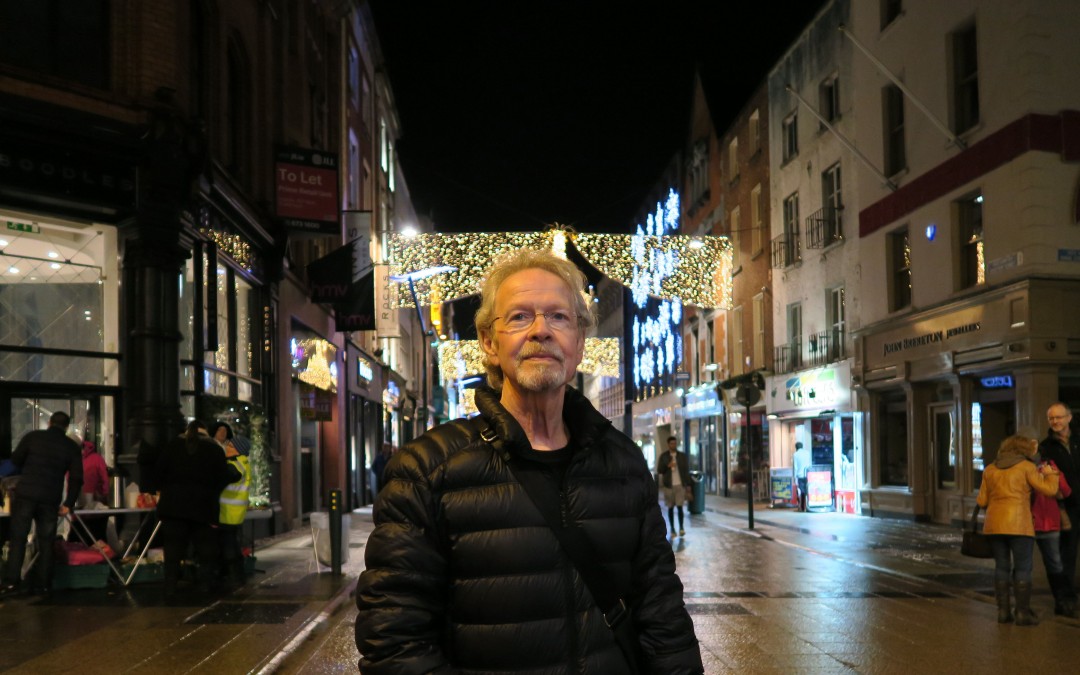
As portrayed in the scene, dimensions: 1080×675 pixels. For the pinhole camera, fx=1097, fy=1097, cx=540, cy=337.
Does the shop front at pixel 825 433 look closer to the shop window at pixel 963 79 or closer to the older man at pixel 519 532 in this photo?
the shop window at pixel 963 79

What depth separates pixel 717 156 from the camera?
3794cm


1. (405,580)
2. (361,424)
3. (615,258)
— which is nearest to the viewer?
(405,580)

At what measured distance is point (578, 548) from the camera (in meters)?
2.76

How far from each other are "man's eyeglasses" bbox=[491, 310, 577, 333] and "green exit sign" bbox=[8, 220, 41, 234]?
1172 centimetres

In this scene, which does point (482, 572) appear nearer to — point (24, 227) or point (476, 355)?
point (24, 227)

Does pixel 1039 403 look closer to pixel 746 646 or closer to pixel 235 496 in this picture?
pixel 746 646

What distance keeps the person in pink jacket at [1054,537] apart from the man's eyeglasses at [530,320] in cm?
821

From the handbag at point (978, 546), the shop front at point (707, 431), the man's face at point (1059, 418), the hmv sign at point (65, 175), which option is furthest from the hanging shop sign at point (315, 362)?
the shop front at point (707, 431)

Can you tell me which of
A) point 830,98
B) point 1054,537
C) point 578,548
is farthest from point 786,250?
point 578,548

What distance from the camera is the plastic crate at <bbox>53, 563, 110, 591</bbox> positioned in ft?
38.9

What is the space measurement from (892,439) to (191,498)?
656 inches

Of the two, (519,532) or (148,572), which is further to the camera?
(148,572)

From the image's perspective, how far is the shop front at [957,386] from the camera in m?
17.1

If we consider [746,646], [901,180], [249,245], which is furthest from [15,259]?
[901,180]
